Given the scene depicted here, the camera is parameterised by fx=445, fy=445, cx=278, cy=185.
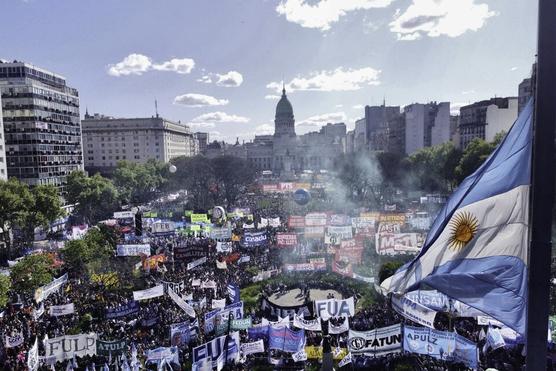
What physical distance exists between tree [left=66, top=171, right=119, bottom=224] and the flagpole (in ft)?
202

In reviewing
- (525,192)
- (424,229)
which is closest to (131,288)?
(424,229)

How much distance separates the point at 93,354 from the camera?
16.8 metres

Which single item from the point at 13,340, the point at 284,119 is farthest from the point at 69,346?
the point at 284,119

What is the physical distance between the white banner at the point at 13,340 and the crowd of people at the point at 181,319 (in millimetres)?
360

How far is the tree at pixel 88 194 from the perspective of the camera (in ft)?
198

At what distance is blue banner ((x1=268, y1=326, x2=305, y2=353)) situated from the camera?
634 inches

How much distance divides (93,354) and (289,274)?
14.6 m

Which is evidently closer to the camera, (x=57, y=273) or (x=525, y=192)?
(x=525, y=192)

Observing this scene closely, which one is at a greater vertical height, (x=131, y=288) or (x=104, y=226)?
(x=104, y=226)

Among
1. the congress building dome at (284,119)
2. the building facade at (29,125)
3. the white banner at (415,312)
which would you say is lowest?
the white banner at (415,312)

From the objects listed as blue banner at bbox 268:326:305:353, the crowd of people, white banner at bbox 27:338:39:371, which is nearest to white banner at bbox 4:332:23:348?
the crowd of people

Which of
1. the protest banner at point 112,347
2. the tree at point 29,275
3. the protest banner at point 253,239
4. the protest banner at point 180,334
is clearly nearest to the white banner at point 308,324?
the protest banner at point 180,334

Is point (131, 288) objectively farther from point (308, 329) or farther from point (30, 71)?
point (30, 71)

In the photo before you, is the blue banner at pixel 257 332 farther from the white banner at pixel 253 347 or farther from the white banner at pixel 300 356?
the white banner at pixel 300 356
